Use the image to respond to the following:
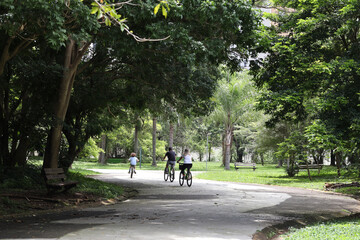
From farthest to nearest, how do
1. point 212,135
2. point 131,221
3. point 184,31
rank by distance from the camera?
1. point 212,135
2. point 184,31
3. point 131,221

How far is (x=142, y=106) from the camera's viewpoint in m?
21.7

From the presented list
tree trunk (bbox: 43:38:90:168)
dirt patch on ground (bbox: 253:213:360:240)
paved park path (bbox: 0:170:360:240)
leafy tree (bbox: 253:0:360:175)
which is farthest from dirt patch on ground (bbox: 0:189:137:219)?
leafy tree (bbox: 253:0:360:175)

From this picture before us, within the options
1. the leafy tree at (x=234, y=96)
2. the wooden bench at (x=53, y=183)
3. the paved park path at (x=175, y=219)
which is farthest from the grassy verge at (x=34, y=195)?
the leafy tree at (x=234, y=96)

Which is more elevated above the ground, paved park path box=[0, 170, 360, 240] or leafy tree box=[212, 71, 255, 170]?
leafy tree box=[212, 71, 255, 170]

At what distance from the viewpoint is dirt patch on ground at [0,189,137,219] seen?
405 inches

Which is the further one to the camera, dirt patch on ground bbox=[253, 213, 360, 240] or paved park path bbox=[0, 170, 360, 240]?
dirt patch on ground bbox=[253, 213, 360, 240]

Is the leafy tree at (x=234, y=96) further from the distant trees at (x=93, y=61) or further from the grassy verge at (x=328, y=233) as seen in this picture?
the grassy verge at (x=328, y=233)

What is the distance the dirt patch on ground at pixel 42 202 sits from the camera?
1029cm

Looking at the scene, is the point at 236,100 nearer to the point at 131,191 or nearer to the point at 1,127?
the point at 131,191

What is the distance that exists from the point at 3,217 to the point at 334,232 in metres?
7.40

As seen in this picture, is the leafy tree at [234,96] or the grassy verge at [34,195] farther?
the leafy tree at [234,96]

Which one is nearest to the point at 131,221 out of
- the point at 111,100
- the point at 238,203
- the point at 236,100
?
the point at 238,203

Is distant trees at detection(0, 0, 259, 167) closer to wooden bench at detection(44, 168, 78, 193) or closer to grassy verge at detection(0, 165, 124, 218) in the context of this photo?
grassy verge at detection(0, 165, 124, 218)

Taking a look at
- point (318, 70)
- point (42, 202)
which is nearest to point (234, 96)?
point (318, 70)
